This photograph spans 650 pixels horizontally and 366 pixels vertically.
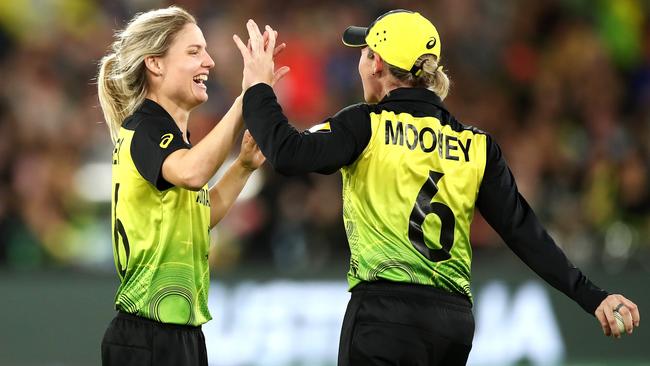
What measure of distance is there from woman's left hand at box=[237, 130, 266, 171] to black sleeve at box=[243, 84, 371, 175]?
0.65m

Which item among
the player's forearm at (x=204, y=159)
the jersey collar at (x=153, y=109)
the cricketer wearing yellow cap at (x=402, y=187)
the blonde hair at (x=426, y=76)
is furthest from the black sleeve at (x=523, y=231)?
the jersey collar at (x=153, y=109)

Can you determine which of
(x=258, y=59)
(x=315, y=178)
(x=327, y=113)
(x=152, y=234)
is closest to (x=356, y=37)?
(x=258, y=59)

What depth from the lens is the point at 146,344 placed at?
15.1ft

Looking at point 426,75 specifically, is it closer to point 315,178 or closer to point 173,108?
point 173,108

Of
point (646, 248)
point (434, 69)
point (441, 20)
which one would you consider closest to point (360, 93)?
point (441, 20)

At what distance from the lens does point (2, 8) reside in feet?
38.5

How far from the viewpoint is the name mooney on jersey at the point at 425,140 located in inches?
181

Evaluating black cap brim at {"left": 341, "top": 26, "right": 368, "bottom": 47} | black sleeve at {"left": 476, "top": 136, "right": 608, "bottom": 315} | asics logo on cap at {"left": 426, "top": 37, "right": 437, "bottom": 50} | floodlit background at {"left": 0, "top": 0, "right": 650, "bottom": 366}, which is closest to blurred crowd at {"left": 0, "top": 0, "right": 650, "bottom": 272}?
floodlit background at {"left": 0, "top": 0, "right": 650, "bottom": 366}

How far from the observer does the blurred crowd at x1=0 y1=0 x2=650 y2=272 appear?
1002 cm

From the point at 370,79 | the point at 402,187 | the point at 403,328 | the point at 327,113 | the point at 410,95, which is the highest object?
the point at 327,113

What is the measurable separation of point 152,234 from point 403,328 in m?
1.05

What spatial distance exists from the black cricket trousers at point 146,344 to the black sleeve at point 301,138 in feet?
2.63

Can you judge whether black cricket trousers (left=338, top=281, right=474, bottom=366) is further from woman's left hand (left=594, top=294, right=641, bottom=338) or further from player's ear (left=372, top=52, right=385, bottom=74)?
player's ear (left=372, top=52, right=385, bottom=74)

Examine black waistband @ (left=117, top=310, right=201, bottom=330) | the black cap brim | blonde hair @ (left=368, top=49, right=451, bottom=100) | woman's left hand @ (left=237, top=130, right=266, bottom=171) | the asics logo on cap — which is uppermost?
the black cap brim
